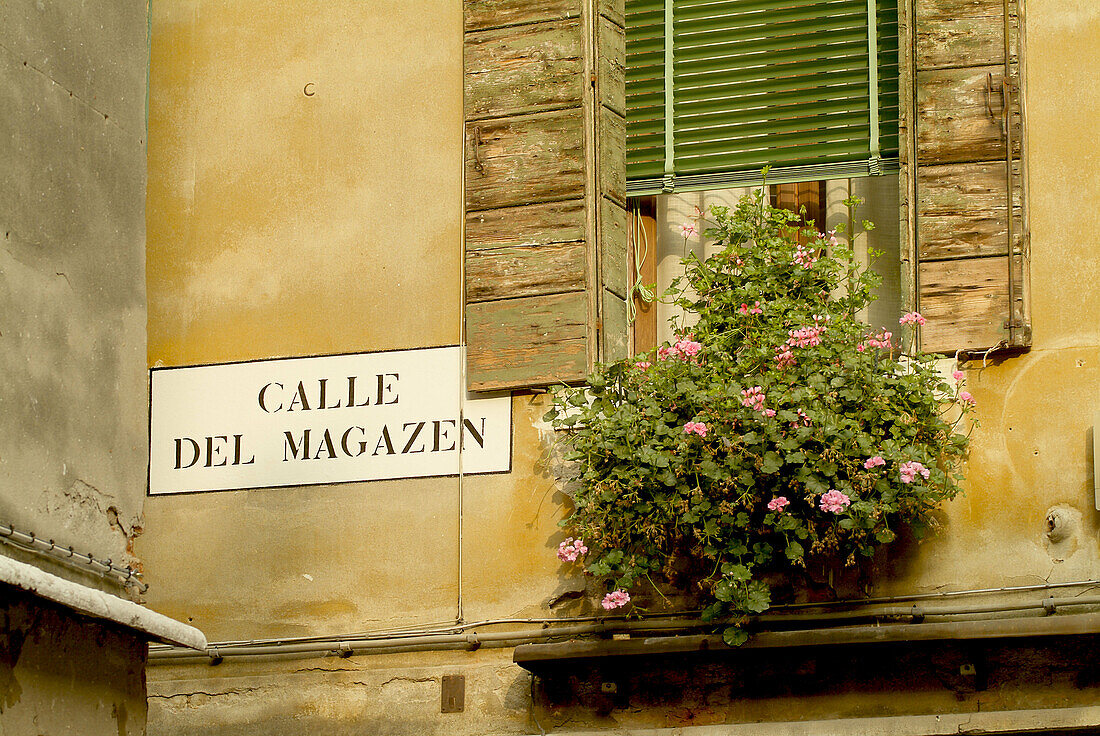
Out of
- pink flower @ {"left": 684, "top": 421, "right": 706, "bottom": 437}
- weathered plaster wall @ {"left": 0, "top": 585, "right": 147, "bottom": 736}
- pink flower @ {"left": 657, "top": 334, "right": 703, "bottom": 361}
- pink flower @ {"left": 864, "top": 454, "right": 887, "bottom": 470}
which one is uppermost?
pink flower @ {"left": 657, "top": 334, "right": 703, "bottom": 361}

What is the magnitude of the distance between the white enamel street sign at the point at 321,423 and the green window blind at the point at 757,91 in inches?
39.0

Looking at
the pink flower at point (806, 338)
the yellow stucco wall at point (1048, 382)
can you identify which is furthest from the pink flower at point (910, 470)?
the pink flower at point (806, 338)

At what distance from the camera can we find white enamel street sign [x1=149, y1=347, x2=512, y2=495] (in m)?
6.00

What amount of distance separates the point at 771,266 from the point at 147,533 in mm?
2330

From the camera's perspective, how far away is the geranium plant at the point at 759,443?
526 cm

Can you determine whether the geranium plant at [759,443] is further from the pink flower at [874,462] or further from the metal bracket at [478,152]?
the metal bracket at [478,152]

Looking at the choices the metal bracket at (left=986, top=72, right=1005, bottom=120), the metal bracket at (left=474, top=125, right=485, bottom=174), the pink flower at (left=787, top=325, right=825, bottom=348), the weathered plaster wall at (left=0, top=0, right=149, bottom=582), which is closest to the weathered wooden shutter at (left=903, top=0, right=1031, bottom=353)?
the metal bracket at (left=986, top=72, right=1005, bottom=120)

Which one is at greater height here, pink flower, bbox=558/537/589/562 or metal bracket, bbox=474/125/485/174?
metal bracket, bbox=474/125/485/174

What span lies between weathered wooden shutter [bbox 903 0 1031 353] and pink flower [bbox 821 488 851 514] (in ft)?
2.39

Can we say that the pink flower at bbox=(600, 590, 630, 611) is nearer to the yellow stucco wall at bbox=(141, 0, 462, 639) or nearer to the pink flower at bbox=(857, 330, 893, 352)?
the yellow stucco wall at bbox=(141, 0, 462, 639)

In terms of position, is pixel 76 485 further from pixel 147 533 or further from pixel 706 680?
pixel 706 680

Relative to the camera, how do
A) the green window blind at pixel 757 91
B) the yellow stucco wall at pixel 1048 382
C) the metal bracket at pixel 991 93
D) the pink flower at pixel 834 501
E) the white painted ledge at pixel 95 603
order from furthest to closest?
the green window blind at pixel 757 91, the metal bracket at pixel 991 93, the yellow stucco wall at pixel 1048 382, the pink flower at pixel 834 501, the white painted ledge at pixel 95 603

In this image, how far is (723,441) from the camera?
5359 mm

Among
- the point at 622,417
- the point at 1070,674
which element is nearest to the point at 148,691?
the point at 622,417
